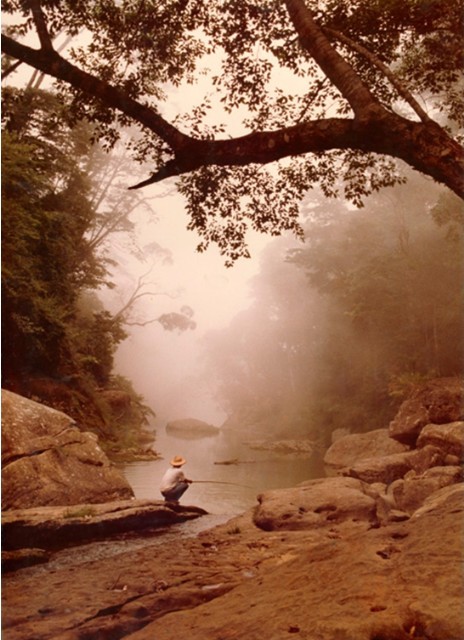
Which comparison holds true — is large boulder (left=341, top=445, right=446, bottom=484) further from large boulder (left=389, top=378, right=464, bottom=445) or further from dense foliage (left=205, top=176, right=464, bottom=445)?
dense foliage (left=205, top=176, right=464, bottom=445)

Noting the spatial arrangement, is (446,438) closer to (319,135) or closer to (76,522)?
(76,522)

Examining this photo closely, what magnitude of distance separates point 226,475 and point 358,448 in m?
6.72

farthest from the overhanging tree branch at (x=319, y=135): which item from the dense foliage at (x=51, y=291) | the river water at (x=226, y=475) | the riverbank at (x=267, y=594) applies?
the river water at (x=226, y=475)

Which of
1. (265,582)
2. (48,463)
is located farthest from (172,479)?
(265,582)

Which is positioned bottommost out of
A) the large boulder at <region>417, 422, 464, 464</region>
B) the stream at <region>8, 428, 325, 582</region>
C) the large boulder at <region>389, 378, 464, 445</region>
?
the stream at <region>8, 428, 325, 582</region>

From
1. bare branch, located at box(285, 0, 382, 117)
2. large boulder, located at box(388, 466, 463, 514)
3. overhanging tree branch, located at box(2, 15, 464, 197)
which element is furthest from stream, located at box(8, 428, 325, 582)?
bare branch, located at box(285, 0, 382, 117)

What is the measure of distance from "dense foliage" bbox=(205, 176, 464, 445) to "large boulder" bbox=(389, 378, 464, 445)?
1.70 meters

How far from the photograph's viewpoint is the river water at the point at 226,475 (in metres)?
11.9

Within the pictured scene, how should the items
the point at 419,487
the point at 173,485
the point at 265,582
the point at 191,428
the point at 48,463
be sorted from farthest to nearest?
the point at 191,428, the point at 419,487, the point at 173,485, the point at 48,463, the point at 265,582

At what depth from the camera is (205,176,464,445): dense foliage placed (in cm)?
1947

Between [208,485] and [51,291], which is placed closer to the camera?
[51,291]

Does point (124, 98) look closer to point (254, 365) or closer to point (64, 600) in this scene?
point (64, 600)

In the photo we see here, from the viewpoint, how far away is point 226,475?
52.8ft

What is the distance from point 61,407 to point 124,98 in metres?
10.1
